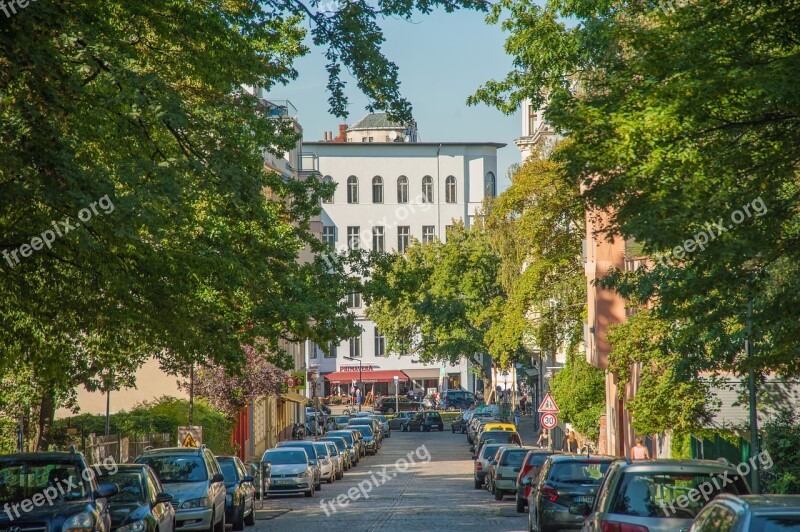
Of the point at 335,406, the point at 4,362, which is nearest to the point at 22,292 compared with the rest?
the point at 4,362

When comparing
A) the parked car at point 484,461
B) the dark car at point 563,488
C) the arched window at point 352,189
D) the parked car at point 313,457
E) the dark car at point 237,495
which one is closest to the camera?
the dark car at point 563,488

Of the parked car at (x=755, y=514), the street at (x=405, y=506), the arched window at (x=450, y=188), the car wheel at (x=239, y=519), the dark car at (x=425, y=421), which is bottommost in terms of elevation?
the street at (x=405, y=506)

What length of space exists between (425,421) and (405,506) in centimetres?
5634

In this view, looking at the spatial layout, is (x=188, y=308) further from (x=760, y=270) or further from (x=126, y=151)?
(x=760, y=270)

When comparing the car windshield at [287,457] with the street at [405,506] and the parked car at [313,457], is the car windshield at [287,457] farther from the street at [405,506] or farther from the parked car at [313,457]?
the street at [405,506]

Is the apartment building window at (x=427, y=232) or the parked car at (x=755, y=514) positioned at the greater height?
the apartment building window at (x=427, y=232)

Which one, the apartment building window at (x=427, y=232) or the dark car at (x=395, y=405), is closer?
the dark car at (x=395, y=405)

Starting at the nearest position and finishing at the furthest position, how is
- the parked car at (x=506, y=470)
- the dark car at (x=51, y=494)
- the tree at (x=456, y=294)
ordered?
the dark car at (x=51, y=494) < the parked car at (x=506, y=470) < the tree at (x=456, y=294)

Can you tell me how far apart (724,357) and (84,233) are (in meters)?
9.71

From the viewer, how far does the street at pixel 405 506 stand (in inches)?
952

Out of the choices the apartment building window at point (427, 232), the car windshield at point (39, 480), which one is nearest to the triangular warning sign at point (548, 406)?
the car windshield at point (39, 480)

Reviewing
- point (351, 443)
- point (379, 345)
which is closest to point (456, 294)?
point (379, 345)

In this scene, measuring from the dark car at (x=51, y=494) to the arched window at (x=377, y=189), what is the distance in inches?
3662

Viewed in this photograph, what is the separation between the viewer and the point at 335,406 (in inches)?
4146
